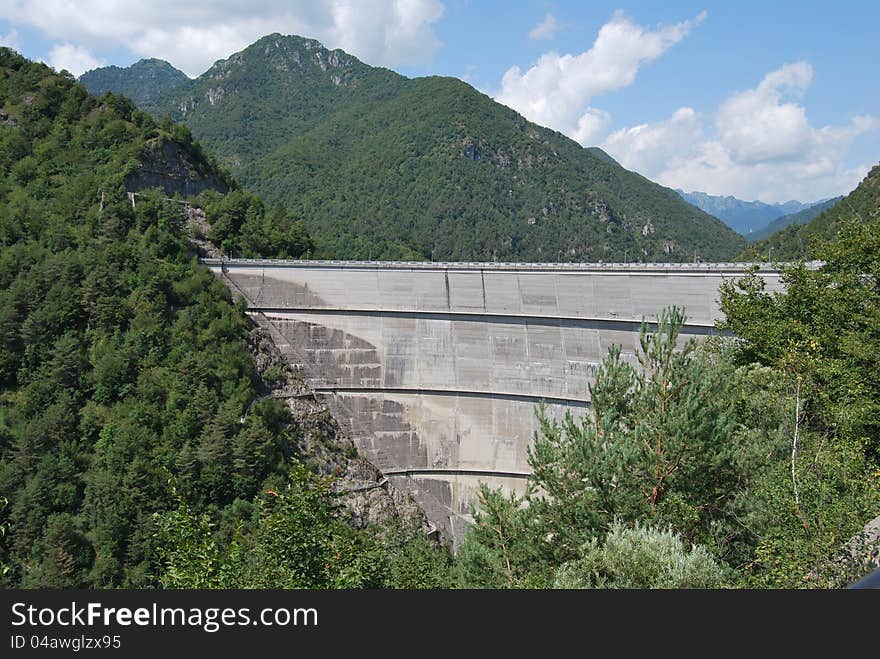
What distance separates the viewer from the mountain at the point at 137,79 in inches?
6639

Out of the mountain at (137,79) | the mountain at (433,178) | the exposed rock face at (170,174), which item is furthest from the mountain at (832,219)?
the mountain at (137,79)

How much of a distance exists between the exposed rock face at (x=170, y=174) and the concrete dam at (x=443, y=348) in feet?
26.1

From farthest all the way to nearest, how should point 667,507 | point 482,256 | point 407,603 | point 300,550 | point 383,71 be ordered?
point 383,71 → point 482,256 → point 667,507 → point 300,550 → point 407,603

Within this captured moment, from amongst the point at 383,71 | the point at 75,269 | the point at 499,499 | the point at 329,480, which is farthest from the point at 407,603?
the point at 383,71

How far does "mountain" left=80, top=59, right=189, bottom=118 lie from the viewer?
168625mm

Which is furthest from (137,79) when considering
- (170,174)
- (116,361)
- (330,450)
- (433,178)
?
(330,450)

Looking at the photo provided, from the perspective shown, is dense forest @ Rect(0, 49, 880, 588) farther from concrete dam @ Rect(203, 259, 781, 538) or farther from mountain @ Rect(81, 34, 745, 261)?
mountain @ Rect(81, 34, 745, 261)

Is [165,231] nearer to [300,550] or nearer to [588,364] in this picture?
[588,364]

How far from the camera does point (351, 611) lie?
4473 mm

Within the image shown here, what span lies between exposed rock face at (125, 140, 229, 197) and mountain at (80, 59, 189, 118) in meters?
137

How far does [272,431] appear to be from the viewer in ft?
97.1

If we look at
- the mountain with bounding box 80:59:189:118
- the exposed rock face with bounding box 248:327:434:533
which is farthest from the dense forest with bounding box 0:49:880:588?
the mountain with bounding box 80:59:189:118

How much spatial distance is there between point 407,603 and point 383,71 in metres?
140

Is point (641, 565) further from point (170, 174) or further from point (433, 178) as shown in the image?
point (433, 178)
